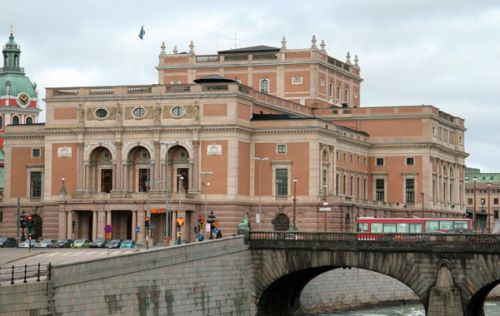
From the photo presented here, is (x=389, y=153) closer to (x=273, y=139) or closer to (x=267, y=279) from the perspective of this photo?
(x=273, y=139)

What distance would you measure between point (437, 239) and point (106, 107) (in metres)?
57.4

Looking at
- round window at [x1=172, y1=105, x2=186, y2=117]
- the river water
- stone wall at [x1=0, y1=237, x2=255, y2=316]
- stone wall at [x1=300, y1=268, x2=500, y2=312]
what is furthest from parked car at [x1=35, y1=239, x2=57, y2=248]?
stone wall at [x1=0, y1=237, x2=255, y2=316]

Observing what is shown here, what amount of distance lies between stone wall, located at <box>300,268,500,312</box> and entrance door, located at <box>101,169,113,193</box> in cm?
3479

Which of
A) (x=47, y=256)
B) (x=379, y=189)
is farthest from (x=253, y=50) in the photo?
(x=47, y=256)

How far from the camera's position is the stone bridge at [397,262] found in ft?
269

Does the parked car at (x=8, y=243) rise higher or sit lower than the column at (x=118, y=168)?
lower

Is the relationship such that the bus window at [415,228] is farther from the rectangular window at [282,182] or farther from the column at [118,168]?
the column at [118,168]

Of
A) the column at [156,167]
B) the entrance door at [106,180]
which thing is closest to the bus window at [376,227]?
the column at [156,167]

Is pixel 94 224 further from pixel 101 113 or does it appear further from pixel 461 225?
pixel 461 225

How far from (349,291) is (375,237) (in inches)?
818

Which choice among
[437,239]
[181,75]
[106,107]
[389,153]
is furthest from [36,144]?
[437,239]

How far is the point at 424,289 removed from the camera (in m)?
84.1

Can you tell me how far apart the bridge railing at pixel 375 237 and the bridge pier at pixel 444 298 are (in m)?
2.11

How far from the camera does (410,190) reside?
511 feet
